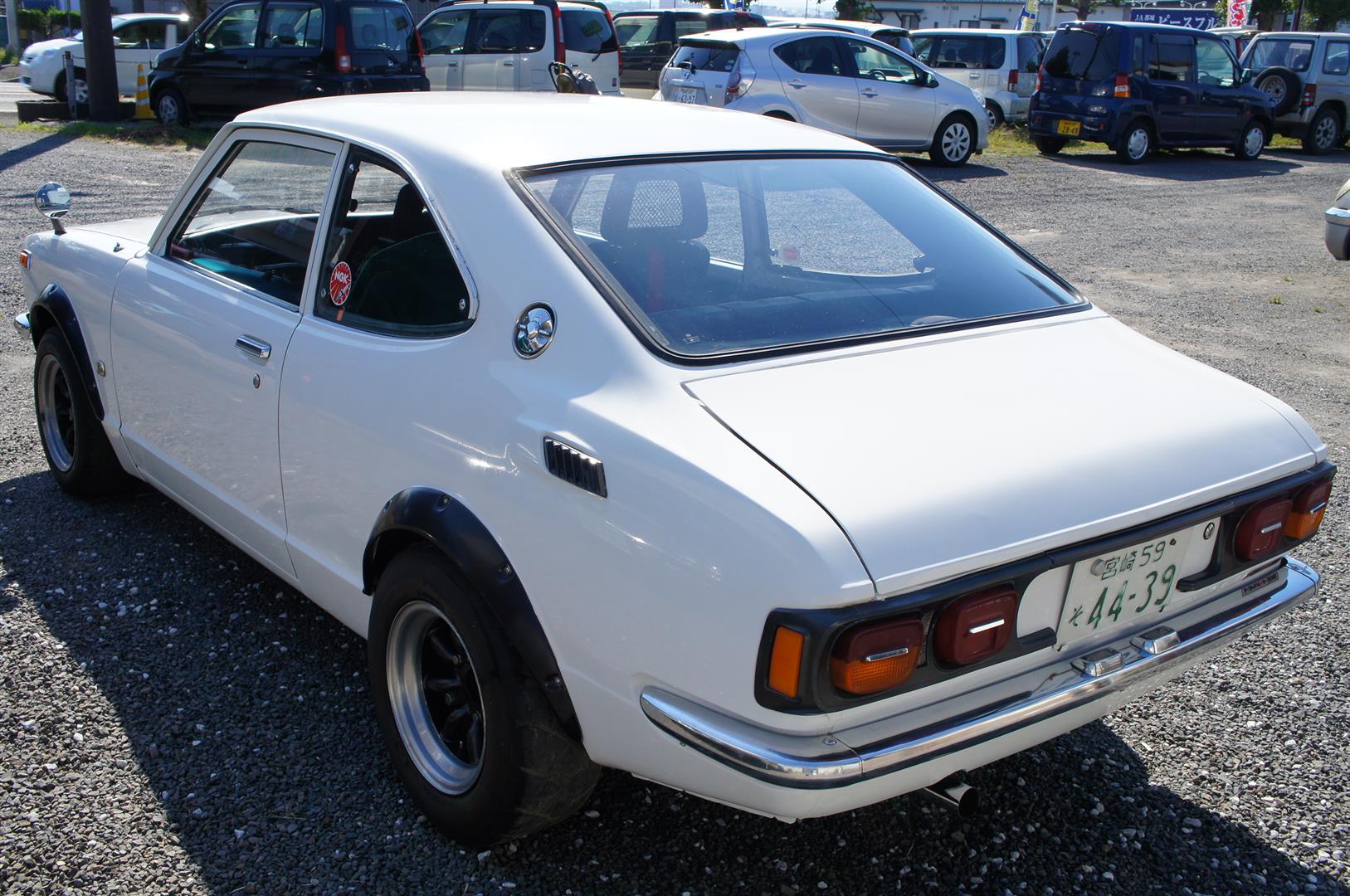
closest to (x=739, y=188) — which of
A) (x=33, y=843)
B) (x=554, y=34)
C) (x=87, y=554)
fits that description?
(x=33, y=843)

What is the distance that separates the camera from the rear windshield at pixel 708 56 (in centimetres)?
1428

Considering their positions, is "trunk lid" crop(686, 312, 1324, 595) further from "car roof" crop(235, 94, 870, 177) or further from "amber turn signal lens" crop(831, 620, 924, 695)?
"car roof" crop(235, 94, 870, 177)

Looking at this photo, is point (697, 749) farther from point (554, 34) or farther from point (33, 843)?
point (554, 34)

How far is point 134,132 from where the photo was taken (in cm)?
1555

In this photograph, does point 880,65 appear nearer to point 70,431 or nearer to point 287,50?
point 287,50

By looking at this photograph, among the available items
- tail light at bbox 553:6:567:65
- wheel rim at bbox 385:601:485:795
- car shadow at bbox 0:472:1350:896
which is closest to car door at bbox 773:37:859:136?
tail light at bbox 553:6:567:65

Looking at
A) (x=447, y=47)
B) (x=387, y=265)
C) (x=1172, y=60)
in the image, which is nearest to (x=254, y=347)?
(x=387, y=265)

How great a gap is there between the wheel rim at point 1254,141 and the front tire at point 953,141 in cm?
550

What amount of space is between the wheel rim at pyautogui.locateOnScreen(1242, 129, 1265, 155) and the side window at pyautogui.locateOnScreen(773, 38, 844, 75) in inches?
291

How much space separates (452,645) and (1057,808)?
152cm

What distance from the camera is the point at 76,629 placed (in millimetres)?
3609

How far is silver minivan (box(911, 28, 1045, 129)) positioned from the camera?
20.5m

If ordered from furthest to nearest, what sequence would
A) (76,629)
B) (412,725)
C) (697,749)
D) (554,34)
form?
(554,34) < (76,629) < (412,725) < (697,749)

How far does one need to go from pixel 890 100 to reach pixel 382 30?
6431mm
